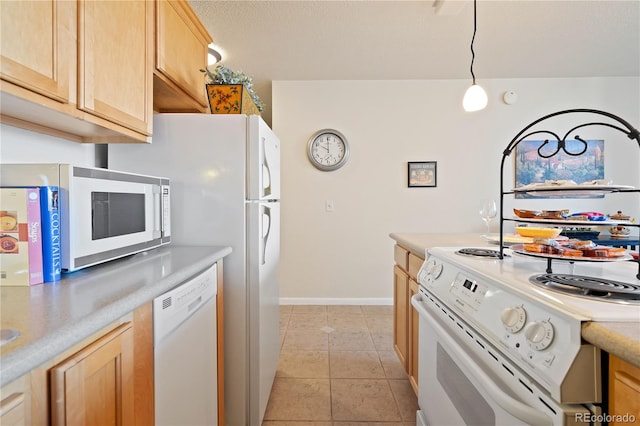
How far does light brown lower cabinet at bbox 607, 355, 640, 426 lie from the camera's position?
51 centimetres

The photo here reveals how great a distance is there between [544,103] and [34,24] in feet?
13.4

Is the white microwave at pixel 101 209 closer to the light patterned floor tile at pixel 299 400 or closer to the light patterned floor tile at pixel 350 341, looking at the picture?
the light patterned floor tile at pixel 299 400

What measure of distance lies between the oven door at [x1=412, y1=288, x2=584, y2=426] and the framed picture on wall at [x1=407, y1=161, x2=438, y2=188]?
86.3 inches

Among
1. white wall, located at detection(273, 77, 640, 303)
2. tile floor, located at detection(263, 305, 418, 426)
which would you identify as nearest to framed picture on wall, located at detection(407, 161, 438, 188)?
white wall, located at detection(273, 77, 640, 303)

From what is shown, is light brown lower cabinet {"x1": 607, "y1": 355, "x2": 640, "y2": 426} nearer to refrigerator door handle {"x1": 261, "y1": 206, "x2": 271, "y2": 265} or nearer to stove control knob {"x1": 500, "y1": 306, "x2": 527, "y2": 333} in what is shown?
stove control knob {"x1": 500, "y1": 306, "x2": 527, "y2": 333}

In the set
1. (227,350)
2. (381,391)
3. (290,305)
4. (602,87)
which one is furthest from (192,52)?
(602,87)

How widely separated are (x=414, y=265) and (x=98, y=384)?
1.40 meters

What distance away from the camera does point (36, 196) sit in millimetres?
864

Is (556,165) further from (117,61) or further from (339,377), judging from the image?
→ (117,61)

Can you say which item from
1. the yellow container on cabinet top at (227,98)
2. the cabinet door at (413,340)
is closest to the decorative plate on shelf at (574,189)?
the cabinet door at (413,340)

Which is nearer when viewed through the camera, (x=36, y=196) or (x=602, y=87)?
(x=36, y=196)

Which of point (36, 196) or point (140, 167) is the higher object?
point (140, 167)

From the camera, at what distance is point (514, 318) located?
0.73 m

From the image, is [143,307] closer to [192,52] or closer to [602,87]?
[192,52]
